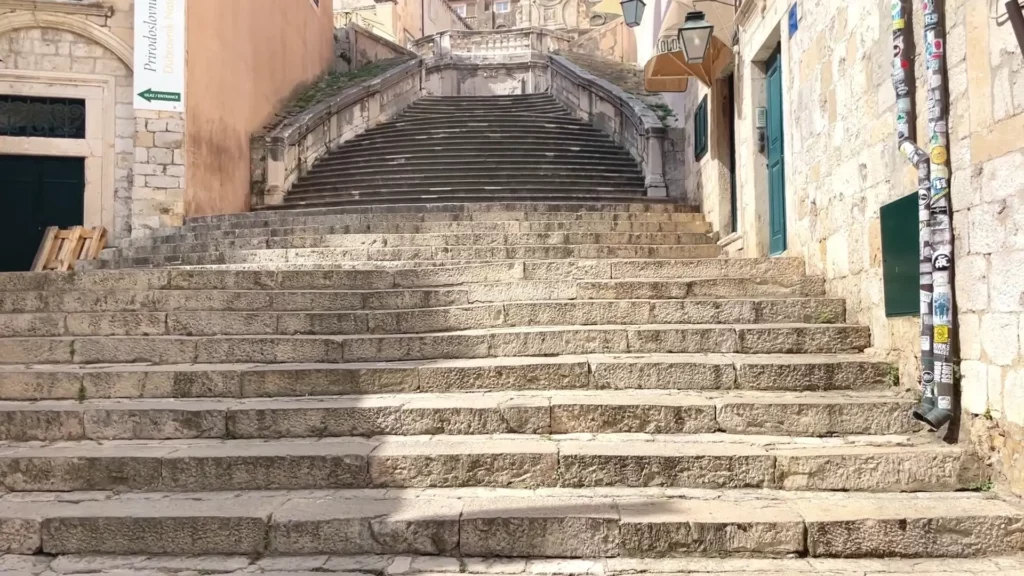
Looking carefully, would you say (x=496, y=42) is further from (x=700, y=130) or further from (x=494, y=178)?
(x=700, y=130)

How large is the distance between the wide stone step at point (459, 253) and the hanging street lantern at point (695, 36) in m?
2.10

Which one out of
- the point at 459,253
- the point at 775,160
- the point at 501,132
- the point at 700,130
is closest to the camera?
the point at 775,160

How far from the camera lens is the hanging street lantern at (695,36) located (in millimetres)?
7121

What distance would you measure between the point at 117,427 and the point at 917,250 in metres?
4.80

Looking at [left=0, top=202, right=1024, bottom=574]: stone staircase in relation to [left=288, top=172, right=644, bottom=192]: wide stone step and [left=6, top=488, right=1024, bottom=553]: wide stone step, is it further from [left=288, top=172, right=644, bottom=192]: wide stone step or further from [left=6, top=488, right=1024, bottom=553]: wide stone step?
[left=288, top=172, right=644, bottom=192]: wide stone step

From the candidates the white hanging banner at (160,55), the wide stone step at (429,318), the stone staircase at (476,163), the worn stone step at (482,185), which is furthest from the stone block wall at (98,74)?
the wide stone step at (429,318)

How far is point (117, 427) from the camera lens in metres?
4.04

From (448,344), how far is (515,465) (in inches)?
56.7

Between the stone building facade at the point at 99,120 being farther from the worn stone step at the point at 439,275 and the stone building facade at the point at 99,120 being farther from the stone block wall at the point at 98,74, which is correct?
the worn stone step at the point at 439,275

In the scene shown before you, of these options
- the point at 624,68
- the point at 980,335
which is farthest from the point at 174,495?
the point at 624,68

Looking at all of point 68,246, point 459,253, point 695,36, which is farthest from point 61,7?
point 695,36

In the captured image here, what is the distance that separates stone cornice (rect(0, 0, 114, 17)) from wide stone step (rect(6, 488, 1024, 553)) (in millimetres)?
9317

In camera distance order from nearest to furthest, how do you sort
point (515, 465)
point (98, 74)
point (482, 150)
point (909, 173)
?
point (515, 465), point (909, 173), point (98, 74), point (482, 150)

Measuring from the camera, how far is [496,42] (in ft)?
63.7
